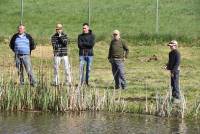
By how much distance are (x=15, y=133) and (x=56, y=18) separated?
27456mm

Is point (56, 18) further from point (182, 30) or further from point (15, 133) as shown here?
point (15, 133)

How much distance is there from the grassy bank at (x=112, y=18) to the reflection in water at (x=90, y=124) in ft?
53.1

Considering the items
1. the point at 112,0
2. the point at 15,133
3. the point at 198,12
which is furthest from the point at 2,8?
the point at 15,133

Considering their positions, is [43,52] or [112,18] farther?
[112,18]

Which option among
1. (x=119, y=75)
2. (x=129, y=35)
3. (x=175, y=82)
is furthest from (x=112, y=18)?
(x=175, y=82)

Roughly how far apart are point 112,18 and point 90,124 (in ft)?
85.4

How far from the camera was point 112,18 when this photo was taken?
39.8 meters

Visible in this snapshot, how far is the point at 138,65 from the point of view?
27.0m

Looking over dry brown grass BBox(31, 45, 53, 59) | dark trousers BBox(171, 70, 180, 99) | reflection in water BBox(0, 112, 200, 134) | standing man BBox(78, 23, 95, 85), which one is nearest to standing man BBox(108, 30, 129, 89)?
standing man BBox(78, 23, 95, 85)

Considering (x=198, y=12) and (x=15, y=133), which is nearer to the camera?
(x=15, y=133)

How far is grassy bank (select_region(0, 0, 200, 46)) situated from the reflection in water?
16.2 metres

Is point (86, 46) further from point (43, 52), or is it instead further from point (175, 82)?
point (43, 52)

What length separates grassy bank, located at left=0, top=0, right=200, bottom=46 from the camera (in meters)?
32.9

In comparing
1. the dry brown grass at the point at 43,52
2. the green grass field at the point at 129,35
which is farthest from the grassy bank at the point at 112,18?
the dry brown grass at the point at 43,52
